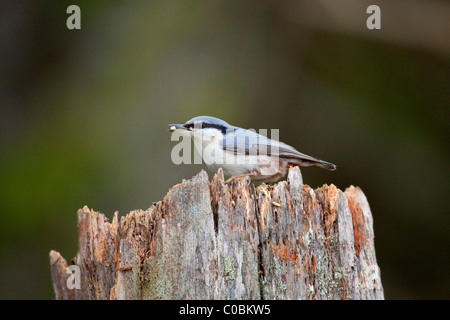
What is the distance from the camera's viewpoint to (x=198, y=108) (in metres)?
7.57

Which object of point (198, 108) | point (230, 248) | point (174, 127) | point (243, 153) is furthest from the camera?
point (198, 108)

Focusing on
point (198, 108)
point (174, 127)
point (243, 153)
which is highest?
point (198, 108)

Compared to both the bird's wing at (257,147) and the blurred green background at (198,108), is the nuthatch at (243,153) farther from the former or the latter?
the blurred green background at (198,108)

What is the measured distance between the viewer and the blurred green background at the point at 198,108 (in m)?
7.25

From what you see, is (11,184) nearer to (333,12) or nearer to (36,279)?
(36,279)

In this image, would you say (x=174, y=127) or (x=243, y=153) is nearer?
(x=243, y=153)

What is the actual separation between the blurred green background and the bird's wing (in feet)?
8.52

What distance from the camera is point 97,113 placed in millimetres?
A: 7609

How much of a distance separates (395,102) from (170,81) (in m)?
3.12

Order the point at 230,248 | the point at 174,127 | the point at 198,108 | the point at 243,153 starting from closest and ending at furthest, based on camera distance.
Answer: the point at 230,248 → the point at 243,153 → the point at 174,127 → the point at 198,108

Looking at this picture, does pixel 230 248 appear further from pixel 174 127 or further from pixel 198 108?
pixel 198 108

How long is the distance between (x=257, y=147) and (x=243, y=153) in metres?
0.13

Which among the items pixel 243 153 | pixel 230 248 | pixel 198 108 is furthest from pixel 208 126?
pixel 198 108
